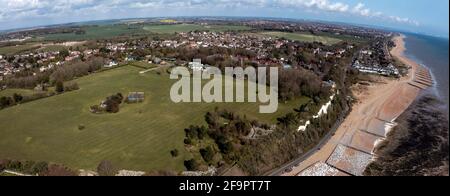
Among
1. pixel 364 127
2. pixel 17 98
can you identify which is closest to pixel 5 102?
pixel 17 98

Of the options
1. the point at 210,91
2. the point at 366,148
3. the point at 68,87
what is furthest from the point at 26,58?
the point at 366,148

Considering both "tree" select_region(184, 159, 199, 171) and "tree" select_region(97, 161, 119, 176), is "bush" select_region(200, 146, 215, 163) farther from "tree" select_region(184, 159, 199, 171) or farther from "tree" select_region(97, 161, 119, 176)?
"tree" select_region(97, 161, 119, 176)

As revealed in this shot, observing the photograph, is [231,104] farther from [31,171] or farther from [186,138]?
[31,171]

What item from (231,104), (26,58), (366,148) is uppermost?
(26,58)

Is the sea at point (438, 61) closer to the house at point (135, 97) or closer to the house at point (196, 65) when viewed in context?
the house at point (135, 97)

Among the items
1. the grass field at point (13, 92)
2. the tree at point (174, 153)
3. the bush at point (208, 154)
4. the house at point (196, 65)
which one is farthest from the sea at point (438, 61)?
the grass field at point (13, 92)

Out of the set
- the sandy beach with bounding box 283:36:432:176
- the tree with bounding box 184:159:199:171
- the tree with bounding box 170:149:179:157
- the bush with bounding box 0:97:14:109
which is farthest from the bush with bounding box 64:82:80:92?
the sandy beach with bounding box 283:36:432:176
